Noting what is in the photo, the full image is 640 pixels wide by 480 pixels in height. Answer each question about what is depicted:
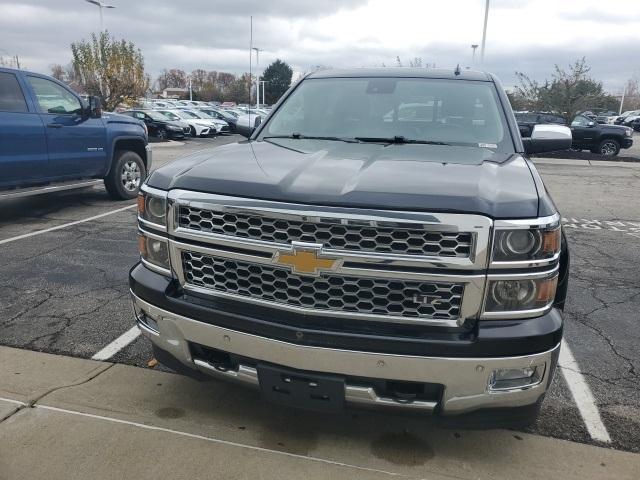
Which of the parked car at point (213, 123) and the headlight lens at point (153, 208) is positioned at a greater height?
the headlight lens at point (153, 208)

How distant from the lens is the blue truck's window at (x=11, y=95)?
22.7 ft

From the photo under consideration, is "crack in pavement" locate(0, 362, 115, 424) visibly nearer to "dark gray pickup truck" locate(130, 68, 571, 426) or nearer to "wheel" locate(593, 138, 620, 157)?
"dark gray pickup truck" locate(130, 68, 571, 426)

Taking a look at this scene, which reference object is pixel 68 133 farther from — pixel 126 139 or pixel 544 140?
pixel 544 140

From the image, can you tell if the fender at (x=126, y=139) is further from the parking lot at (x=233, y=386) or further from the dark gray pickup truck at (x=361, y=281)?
the dark gray pickup truck at (x=361, y=281)

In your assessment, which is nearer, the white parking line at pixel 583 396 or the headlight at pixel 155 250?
the headlight at pixel 155 250

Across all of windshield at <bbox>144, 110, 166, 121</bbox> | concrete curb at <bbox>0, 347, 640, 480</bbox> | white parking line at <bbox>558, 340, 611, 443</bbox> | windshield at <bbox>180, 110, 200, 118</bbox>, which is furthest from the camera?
windshield at <bbox>180, 110, 200, 118</bbox>

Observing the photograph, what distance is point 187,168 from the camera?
2.75m

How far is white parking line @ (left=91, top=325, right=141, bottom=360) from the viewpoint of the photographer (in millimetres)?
3721

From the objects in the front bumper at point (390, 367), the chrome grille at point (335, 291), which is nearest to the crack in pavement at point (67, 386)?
the front bumper at point (390, 367)

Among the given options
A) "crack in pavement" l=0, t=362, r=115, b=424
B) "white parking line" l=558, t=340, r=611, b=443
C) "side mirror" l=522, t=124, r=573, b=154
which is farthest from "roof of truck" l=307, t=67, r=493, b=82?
"crack in pavement" l=0, t=362, r=115, b=424

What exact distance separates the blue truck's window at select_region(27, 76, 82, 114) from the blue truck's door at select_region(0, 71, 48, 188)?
0.78 ft

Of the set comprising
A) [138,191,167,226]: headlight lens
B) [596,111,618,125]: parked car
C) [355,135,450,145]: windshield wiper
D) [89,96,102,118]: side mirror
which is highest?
[355,135,450,145]: windshield wiper

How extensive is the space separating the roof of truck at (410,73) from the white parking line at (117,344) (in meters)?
2.44

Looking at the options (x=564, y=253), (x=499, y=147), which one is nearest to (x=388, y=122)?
(x=499, y=147)
